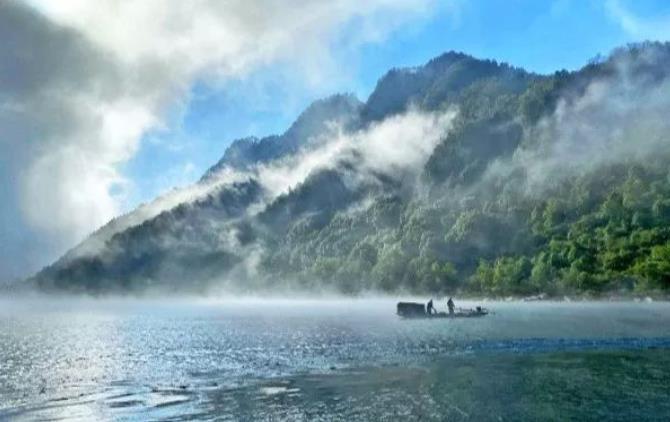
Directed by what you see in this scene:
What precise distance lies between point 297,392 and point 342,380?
26.1 ft

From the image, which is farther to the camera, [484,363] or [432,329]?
[432,329]

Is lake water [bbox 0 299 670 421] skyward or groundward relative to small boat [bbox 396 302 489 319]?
groundward

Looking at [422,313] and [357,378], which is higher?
[422,313]

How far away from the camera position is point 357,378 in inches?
2675

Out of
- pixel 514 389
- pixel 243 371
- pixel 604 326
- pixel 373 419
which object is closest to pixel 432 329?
pixel 604 326

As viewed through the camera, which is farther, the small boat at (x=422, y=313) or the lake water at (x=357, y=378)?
the small boat at (x=422, y=313)

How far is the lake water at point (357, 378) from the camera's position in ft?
170

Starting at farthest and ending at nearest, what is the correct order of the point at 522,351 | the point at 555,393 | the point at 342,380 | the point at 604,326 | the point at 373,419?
1. the point at 604,326
2. the point at 522,351
3. the point at 342,380
4. the point at 555,393
5. the point at 373,419

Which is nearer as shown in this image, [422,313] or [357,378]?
→ [357,378]

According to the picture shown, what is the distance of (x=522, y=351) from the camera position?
8794cm

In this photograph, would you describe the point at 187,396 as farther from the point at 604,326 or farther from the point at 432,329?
the point at 604,326

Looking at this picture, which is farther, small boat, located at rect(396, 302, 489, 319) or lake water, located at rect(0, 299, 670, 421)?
small boat, located at rect(396, 302, 489, 319)

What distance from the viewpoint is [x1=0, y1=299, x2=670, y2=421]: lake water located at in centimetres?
5175

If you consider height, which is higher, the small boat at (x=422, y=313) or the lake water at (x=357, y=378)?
the small boat at (x=422, y=313)
